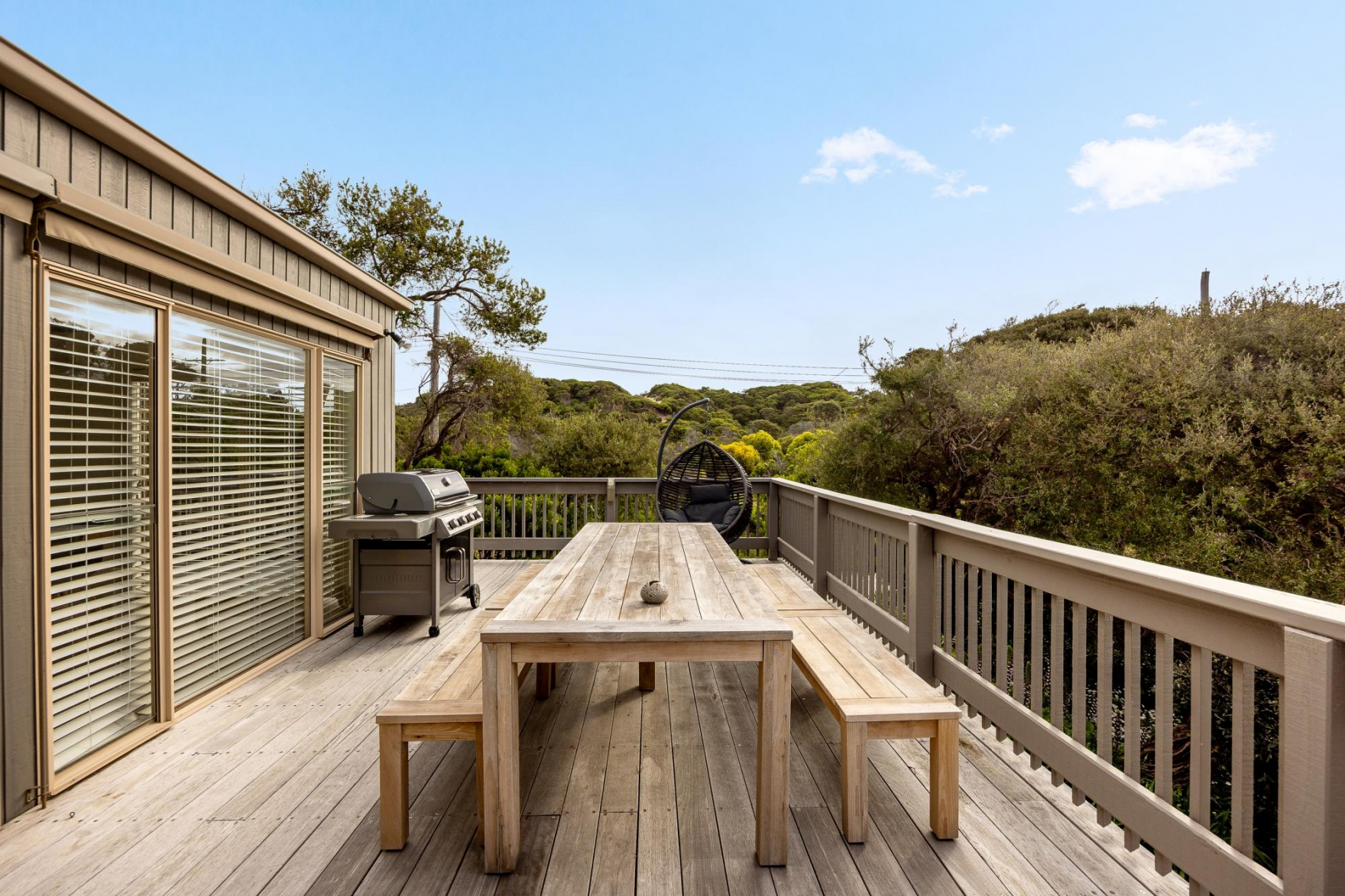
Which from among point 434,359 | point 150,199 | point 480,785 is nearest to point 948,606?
point 480,785

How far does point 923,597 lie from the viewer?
109 inches

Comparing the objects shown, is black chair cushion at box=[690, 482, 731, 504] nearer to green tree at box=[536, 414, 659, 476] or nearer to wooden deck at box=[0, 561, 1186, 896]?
wooden deck at box=[0, 561, 1186, 896]

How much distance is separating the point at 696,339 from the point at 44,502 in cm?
2279

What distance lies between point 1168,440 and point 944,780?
14.9 feet

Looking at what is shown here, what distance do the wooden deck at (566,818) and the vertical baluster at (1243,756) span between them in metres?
0.46

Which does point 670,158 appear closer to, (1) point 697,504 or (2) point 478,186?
(2) point 478,186

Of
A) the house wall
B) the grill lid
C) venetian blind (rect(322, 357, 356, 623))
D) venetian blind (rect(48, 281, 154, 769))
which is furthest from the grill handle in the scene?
the house wall

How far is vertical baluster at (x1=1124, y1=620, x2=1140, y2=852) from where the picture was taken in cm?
154

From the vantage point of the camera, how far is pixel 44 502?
6.50ft

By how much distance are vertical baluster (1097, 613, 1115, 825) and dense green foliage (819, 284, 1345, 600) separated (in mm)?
3662

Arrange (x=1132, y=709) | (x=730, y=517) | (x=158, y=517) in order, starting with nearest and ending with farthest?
(x=1132, y=709) → (x=158, y=517) → (x=730, y=517)

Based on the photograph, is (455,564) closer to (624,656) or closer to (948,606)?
(624,656)

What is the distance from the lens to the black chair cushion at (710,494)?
5.89 m

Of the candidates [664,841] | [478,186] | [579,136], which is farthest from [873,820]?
[478,186]
